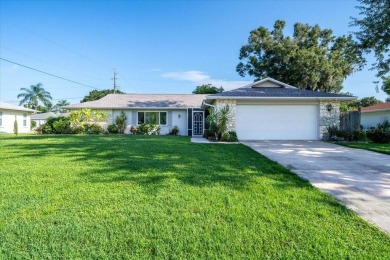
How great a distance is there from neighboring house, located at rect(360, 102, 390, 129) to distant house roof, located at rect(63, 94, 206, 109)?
1974 centimetres

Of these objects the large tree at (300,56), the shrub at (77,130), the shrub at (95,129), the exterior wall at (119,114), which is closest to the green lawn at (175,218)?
the shrub at (95,129)

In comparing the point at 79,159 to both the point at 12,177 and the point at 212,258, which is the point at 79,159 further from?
the point at 212,258

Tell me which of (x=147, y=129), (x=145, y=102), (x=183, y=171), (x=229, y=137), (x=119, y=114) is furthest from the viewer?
(x=145, y=102)

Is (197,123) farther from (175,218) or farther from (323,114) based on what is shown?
(175,218)

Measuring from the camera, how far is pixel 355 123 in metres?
14.6

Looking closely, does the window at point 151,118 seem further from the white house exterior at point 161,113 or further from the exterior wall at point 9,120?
the exterior wall at point 9,120

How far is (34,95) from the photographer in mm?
53812

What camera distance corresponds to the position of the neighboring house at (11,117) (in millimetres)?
25453

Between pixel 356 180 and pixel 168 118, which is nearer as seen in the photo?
pixel 356 180

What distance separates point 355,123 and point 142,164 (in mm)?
13734

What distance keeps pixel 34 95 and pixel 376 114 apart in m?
62.6

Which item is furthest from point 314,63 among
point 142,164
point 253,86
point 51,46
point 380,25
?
point 51,46

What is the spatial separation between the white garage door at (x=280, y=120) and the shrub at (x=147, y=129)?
864 centimetres

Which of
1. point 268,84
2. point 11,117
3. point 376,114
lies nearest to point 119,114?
point 268,84
